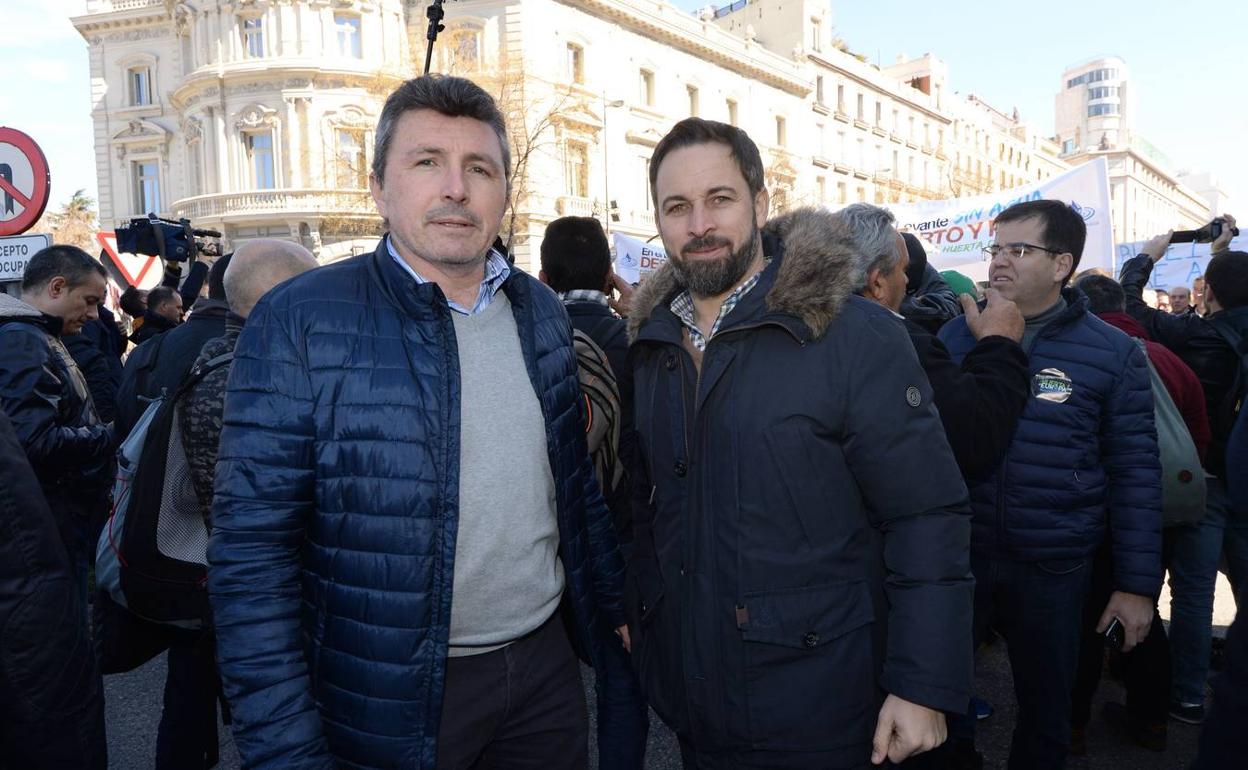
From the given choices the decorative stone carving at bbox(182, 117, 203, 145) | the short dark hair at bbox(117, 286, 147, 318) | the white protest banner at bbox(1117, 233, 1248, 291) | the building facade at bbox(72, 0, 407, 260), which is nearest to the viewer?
the short dark hair at bbox(117, 286, 147, 318)

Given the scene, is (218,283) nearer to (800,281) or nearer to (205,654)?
(205,654)

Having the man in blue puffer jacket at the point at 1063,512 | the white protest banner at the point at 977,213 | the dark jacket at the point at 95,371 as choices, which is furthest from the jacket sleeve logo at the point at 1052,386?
the white protest banner at the point at 977,213

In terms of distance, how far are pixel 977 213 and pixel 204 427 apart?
945 centimetres

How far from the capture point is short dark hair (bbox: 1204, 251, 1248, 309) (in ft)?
13.4

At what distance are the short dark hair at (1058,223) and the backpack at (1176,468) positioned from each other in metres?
0.68

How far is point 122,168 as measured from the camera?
3228 cm

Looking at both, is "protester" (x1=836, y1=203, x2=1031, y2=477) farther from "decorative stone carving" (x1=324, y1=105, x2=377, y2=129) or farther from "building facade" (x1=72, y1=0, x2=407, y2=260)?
"decorative stone carving" (x1=324, y1=105, x2=377, y2=129)

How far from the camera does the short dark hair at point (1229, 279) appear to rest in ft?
13.4

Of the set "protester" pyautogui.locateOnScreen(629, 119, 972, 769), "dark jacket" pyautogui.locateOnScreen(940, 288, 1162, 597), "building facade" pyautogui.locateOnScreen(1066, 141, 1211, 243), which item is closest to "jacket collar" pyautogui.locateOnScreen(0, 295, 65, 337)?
"protester" pyautogui.locateOnScreen(629, 119, 972, 769)

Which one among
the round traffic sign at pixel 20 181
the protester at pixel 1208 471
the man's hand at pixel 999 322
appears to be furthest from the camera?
the round traffic sign at pixel 20 181

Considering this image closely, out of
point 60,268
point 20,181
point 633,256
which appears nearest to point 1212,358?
point 60,268

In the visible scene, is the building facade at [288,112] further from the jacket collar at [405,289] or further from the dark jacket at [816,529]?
the dark jacket at [816,529]

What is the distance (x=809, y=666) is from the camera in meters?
1.80

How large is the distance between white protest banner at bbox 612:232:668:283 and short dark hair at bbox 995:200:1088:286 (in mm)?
7697
